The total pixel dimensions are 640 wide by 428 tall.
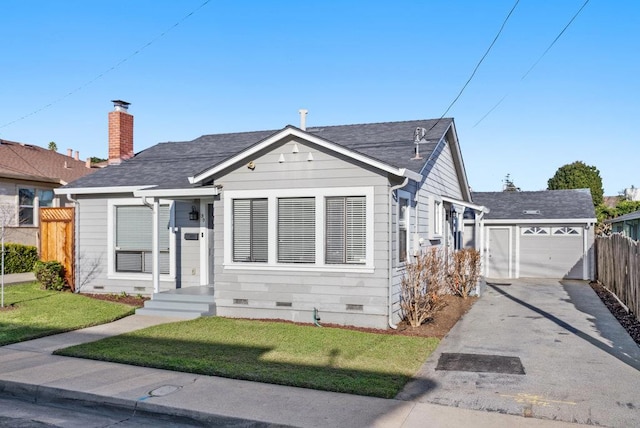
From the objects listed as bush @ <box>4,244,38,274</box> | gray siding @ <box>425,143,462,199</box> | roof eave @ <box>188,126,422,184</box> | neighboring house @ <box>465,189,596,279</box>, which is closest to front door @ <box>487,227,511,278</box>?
neighboring house @ <box>465,189,596,279</box>

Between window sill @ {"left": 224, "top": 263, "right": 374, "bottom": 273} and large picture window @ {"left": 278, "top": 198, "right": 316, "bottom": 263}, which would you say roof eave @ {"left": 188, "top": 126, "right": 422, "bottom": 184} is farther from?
window sill @ {"left": 224, "top": 263, "right": 374, "bottom": 273}

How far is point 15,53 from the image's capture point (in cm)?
1586

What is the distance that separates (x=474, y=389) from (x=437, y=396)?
592 mm

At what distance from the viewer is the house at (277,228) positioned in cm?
1062

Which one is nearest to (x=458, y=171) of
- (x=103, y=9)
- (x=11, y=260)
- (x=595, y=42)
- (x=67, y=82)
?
(x=595, y=42)

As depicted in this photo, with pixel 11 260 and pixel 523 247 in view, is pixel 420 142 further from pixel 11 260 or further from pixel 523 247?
pixel 11 260

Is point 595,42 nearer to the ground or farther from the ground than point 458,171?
farther from the ground

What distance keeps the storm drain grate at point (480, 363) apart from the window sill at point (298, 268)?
255 centimetres

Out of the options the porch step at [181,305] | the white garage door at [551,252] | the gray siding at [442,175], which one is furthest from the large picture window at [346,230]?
the white garage door at [551,252]

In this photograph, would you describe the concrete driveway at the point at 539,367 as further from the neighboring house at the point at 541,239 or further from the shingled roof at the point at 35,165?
the shingled roof at the point at 35,165

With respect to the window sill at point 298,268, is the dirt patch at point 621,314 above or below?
below

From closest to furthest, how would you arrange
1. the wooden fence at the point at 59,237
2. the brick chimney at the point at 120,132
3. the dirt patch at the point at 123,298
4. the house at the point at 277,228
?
Result: the house at the point at 277,228, the dirt patch at the point at 123,298, the wooden fence at the point at 59,237, the brick chimney at the point at 120,132

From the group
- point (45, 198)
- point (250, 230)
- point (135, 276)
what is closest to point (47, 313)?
point (135, 276)

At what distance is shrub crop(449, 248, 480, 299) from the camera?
49.5 ft
